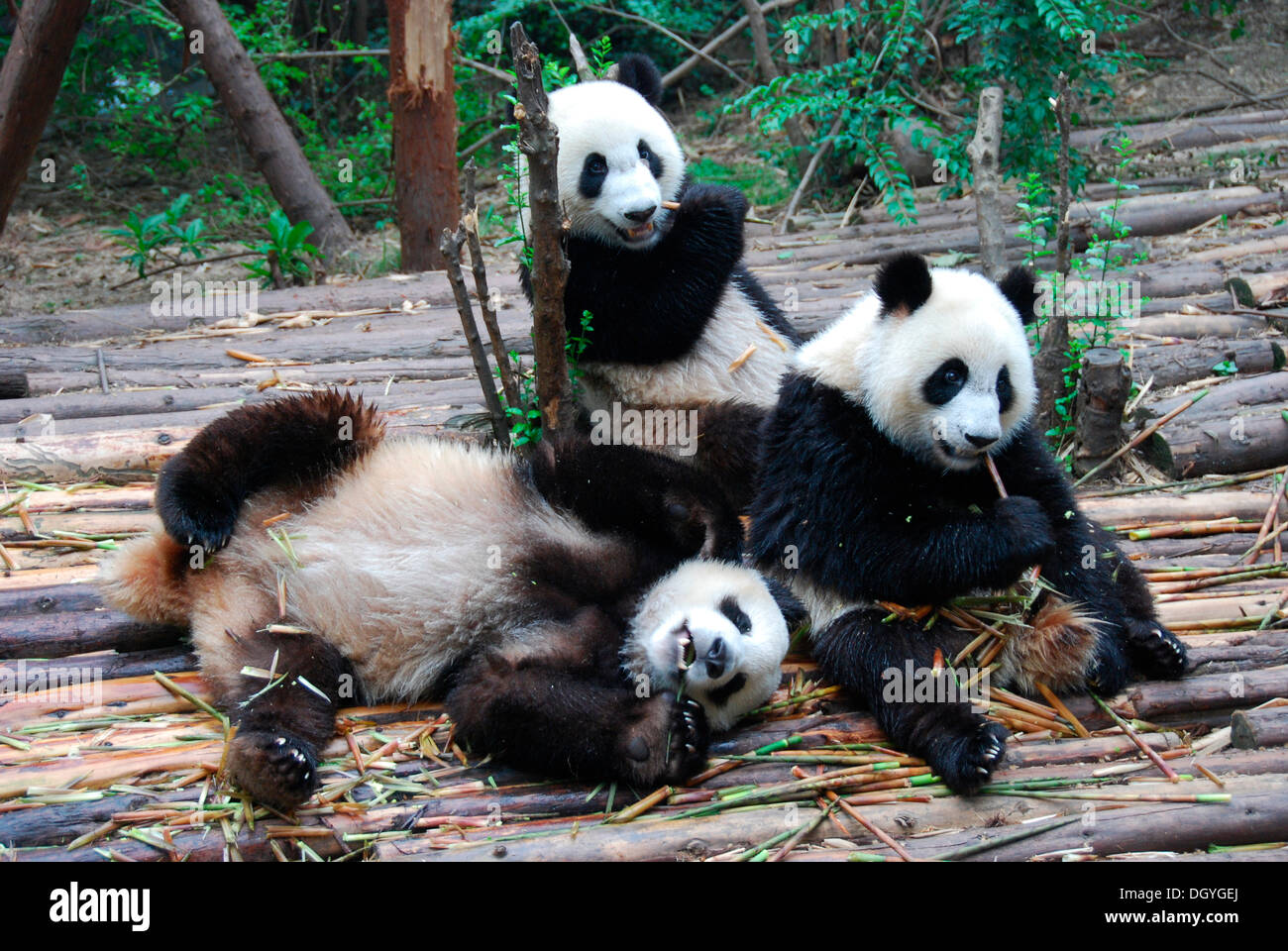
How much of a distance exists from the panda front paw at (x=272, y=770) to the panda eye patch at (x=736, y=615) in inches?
48.1

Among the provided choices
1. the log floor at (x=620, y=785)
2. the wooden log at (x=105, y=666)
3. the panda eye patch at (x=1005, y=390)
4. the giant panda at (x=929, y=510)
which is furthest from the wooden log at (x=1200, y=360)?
the wooden log at (x=105, y=666)

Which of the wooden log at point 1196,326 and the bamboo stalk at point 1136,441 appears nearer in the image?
the bamboo stalk at point 1136,441

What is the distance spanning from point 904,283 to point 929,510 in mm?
665

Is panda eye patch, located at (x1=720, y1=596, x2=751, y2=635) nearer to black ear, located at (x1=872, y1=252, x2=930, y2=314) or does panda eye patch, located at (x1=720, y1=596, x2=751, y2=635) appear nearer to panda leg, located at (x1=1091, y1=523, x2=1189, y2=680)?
black ear, located at (x1=872, y1=252, x2=930, y2=314)

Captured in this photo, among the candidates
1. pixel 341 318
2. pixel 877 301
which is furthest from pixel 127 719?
pixel 341 318

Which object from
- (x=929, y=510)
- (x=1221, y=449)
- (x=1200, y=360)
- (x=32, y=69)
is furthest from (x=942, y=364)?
(x=32, y=69)

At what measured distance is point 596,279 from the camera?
14.4 ft

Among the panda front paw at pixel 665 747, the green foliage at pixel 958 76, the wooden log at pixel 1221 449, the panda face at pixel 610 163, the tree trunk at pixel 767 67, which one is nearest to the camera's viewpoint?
the panda front paw at pixel 665 747

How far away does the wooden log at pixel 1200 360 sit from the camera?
17.3 feet

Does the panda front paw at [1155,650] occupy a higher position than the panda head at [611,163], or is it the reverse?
the panda head at [611,163]

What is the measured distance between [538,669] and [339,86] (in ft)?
34.5

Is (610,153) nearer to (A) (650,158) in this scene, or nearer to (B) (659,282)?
(A) (650,158)

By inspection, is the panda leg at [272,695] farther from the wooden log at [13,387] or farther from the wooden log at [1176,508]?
the wooden log at [1176,508]
